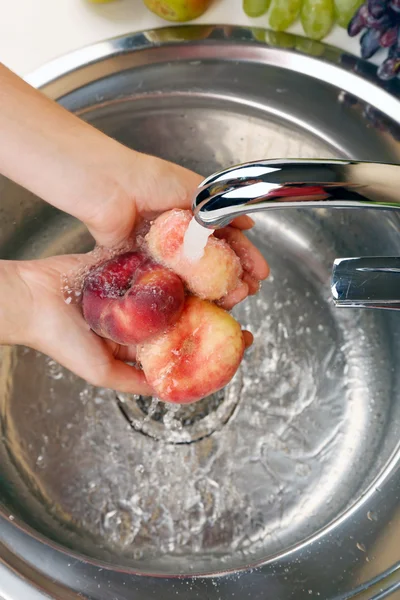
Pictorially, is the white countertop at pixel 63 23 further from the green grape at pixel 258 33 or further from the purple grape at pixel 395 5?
the purple grape at pixel 395 5

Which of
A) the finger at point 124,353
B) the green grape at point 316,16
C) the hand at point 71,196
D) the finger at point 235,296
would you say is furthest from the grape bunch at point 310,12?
the finger at point 124,353

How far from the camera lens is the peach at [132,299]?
1.75ft

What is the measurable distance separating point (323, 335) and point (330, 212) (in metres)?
0.17

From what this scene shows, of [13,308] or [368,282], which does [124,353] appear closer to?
[13,308]

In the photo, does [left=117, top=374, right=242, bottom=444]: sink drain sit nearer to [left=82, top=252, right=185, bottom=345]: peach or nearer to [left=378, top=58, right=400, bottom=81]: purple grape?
[left=82, top=252, right=185, bottom=345]: peach

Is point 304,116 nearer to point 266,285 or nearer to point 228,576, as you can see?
point 266,285

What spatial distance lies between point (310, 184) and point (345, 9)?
50cm

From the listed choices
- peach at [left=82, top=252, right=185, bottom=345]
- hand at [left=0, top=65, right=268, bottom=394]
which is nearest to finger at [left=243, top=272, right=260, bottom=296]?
hand at [left=0, top=65, right=268, bottom=394]

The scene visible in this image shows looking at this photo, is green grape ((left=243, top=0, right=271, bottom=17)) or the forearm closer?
the forearm

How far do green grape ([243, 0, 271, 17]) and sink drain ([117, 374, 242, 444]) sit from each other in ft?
1.64

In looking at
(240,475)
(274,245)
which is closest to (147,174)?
(274,245)

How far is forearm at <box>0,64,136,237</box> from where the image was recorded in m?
0.59

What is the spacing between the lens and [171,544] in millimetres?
668

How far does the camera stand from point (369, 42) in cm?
69
